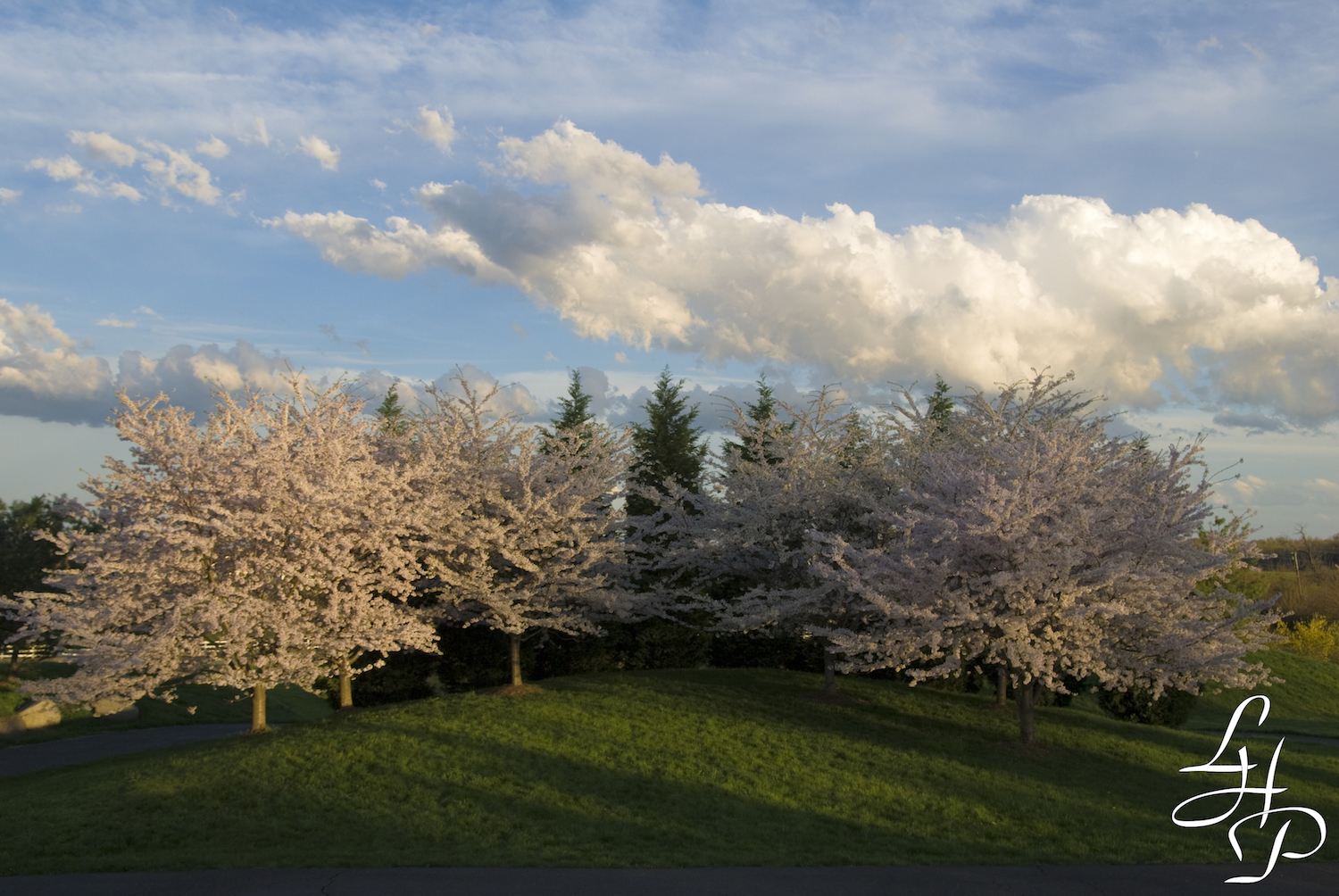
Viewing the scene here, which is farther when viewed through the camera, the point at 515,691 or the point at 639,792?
the point at 515,691

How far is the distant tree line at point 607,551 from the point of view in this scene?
51.2ft

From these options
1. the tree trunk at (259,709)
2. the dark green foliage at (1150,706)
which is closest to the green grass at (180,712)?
the tree trunk at (259,709)

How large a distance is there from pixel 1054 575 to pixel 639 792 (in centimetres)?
792

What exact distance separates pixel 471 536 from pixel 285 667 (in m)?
4.67

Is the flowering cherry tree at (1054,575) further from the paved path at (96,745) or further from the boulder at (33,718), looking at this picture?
the boulder at (33,718)

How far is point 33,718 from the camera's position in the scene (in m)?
25.0

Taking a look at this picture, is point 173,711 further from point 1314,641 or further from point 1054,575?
point 1314,641

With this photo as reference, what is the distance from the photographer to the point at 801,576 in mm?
20547

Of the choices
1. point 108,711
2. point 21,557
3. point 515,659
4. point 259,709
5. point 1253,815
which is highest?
point 21,557

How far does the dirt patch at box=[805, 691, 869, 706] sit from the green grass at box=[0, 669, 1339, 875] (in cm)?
47

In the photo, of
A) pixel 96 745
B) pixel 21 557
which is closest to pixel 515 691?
pixel 96 745

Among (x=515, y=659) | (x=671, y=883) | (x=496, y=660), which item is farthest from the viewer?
(x=496, y=660)

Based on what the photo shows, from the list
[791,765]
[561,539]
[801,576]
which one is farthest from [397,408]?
[791,765]

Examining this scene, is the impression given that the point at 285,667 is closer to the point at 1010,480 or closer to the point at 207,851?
the point at 207,851
